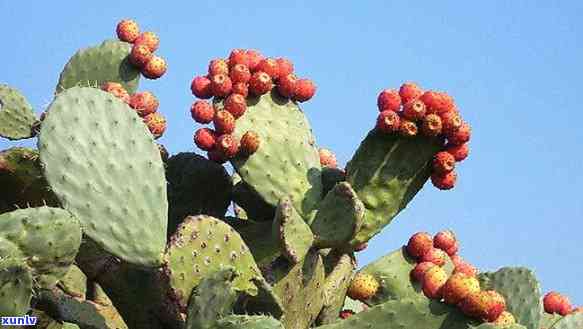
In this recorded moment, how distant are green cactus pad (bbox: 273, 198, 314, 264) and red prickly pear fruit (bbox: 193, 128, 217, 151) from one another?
2.16 feet

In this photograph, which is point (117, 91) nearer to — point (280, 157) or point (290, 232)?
point (280, 157)

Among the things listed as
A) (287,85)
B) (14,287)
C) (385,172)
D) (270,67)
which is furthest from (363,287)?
(14,287)

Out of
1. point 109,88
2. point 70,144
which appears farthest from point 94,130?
point 109,88

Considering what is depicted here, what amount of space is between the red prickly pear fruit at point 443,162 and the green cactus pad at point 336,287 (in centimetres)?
58

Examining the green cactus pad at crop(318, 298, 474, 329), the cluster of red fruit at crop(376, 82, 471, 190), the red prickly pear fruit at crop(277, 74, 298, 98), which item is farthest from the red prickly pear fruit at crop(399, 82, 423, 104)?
the green cactus pad at crop(318, 298, 474, 329)

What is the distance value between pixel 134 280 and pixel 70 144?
0.79 metres

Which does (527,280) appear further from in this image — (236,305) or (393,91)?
(236,305)

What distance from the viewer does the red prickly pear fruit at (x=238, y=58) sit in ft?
18.6

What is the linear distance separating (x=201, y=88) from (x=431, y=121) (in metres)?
1.04

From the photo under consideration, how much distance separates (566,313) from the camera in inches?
243

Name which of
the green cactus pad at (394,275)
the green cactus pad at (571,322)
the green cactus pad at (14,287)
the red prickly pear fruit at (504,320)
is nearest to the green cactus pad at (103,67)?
the green cactus pad at (394,275)

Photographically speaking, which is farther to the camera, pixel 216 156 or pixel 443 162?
pixel 216 156

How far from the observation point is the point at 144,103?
544cm

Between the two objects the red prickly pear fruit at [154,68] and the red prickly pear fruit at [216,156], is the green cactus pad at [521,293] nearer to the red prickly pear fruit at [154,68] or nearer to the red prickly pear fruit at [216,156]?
the red prickly pear fruit at [216,156]
